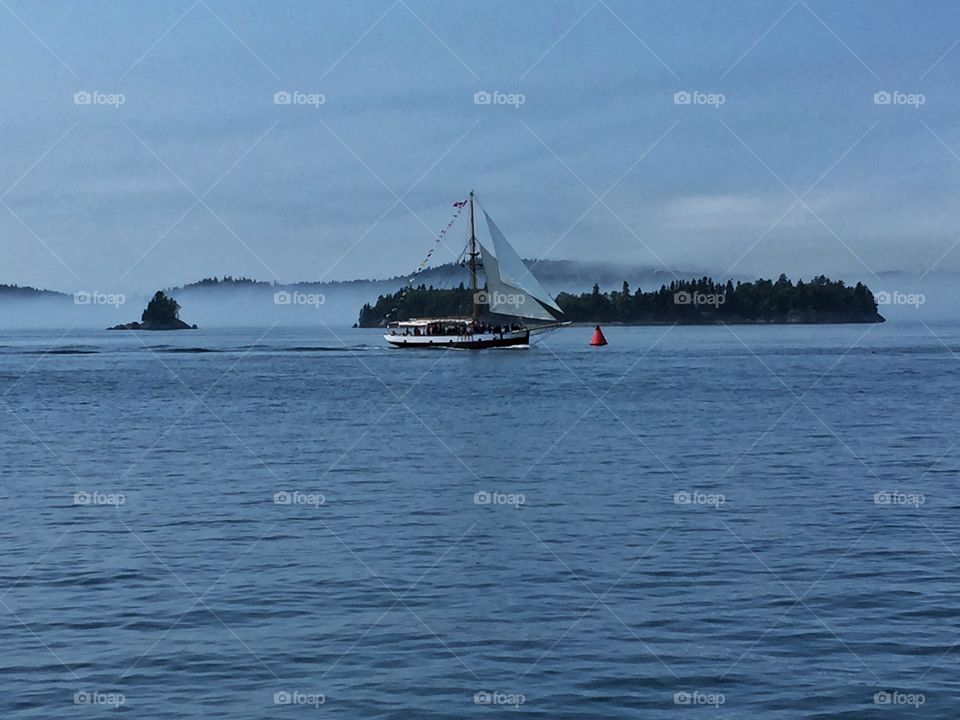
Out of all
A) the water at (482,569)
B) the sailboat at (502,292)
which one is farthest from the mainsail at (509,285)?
the water at (482,569)

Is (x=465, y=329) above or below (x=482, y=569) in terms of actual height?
above

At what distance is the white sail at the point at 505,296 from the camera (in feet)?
498

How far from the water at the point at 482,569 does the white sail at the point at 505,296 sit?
90.3m

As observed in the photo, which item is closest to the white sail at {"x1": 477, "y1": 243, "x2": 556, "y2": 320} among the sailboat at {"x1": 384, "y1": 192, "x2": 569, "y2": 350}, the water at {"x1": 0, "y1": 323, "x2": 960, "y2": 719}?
the sailboat at {"x1": 384, "y1": 192, "x2": 569, "y2": 350}

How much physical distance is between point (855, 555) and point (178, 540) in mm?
14240

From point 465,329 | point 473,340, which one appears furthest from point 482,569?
point 465,329

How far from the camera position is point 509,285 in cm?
15200

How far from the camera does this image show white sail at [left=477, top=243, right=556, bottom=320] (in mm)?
151875

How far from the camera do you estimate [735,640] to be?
67.1 feet

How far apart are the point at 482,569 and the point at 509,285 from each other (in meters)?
126

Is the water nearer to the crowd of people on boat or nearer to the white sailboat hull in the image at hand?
the white sailboat hull

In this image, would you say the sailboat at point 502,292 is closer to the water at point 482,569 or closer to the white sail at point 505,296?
the white sail at point 505,296

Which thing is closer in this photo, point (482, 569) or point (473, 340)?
point (482, 569)

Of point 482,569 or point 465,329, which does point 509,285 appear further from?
point 482,569
